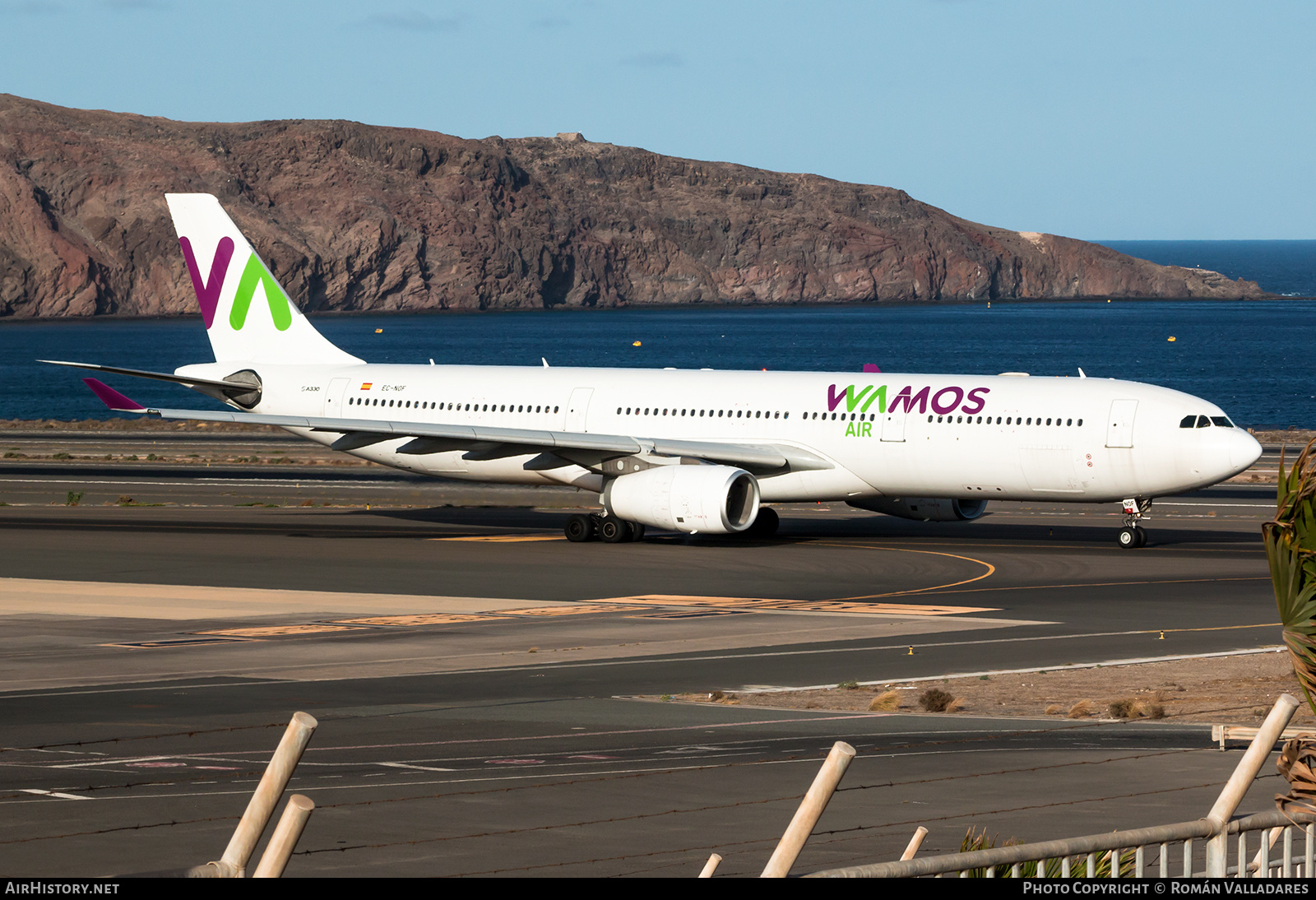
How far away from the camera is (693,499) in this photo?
39.1 m

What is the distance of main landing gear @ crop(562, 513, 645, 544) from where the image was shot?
42156mm

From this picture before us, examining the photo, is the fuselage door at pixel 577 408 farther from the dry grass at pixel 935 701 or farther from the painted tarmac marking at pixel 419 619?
the dry grass at pixel 935 701

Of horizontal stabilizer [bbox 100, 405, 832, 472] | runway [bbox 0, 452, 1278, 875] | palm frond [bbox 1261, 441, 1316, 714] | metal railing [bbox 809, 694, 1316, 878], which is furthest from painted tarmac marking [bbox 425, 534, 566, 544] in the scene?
palm frond [bbox 1261, 441, 1316, 714]

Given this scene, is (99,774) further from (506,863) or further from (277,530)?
(277,530)

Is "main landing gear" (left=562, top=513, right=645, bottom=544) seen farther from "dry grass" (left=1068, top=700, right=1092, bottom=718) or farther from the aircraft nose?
"dry grass" (left=1068, top=700, right=1092, bottom=718)

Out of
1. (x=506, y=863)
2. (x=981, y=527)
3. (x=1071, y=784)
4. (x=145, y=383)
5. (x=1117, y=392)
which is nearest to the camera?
(x=506, y=863)

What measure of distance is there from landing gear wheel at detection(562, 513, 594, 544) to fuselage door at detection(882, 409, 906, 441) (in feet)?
24.9

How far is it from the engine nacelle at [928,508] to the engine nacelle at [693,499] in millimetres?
3798

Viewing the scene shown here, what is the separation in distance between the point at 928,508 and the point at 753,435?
15.5 ft

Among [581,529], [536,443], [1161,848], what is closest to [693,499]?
[536,443]

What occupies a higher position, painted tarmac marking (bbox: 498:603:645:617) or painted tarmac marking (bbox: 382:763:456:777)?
painted tarmac marking (bbox: 382:763:456:777)

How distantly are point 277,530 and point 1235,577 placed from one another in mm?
23901
